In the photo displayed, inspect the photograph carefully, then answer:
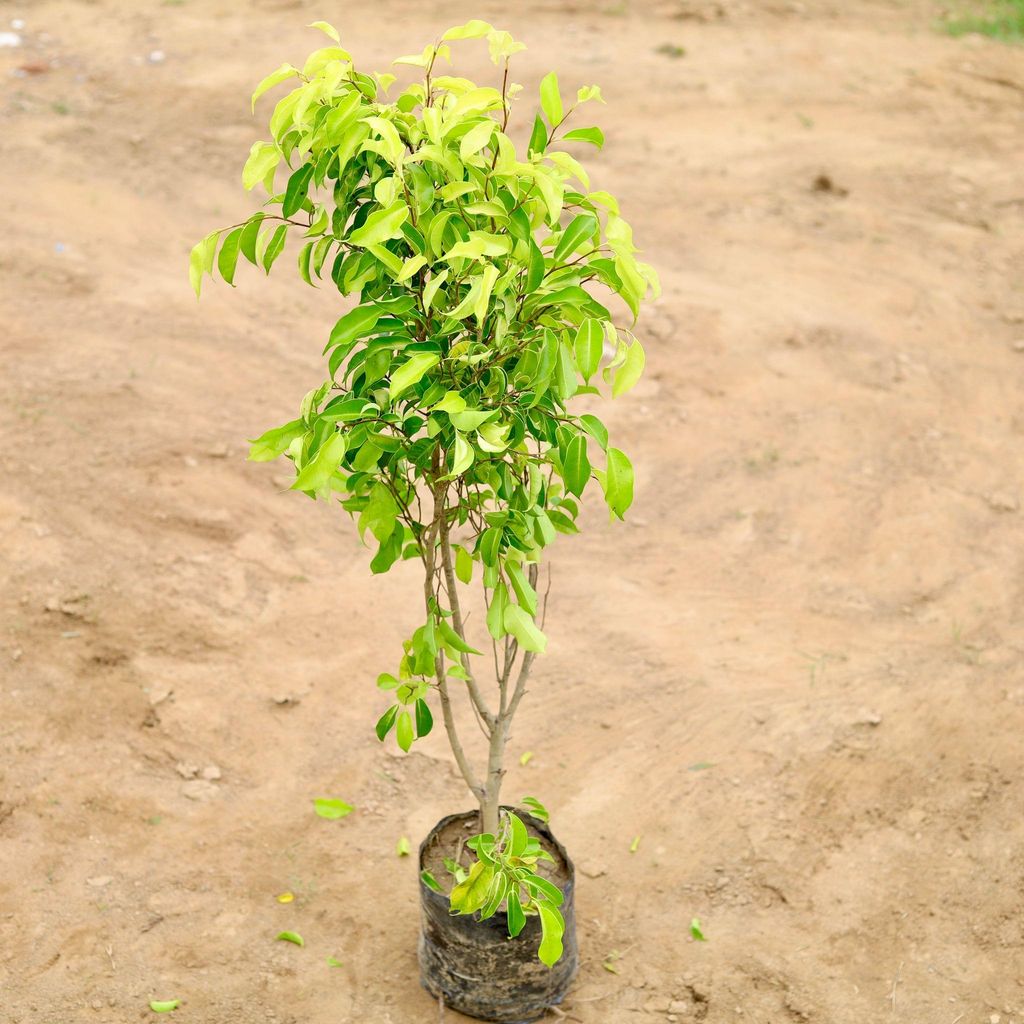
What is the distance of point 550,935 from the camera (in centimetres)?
293

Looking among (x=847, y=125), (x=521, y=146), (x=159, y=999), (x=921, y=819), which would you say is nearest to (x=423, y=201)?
(x=159, y=999)

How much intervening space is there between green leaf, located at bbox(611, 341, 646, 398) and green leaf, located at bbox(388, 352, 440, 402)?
35 centimetres

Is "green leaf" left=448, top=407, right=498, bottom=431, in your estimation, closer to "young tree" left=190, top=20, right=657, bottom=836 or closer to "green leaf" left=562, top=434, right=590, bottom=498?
"young tree" left=190, top=20, right=657, bottom=836

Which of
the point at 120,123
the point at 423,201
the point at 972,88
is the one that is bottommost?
the point at 120,123

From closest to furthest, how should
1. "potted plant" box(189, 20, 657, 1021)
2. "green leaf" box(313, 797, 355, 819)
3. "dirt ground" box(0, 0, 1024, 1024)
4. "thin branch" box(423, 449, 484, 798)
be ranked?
"potted plant" box(189, 20, 657, 1021)
"thin branch" box(423, 449, 484, 798)
"dirt ground" box(0, 0, 1024, 1024)
"green leaf" box(313, 797, 355, 819)

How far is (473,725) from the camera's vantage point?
4477 millimetres

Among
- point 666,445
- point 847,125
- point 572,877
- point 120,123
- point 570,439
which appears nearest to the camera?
point 570,439

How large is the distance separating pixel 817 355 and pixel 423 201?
4369mm

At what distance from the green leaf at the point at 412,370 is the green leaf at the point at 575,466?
32 cm

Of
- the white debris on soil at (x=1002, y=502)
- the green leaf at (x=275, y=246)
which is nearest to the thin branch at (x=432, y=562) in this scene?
the green leaf at (x=275, y=246)

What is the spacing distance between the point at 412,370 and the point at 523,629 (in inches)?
24.8

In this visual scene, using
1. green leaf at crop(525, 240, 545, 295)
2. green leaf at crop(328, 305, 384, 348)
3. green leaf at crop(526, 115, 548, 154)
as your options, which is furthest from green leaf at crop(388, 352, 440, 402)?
green leaf at crop(526, 115, 548, 154)

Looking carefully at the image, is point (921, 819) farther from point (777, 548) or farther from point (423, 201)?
point (423, 201)

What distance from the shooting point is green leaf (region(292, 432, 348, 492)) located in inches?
92.6
